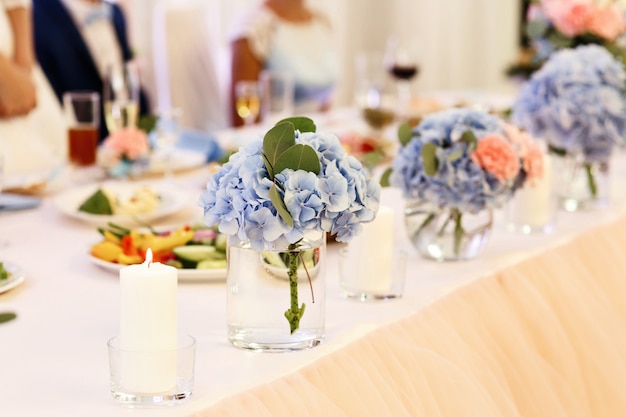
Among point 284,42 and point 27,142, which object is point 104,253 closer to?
point 27,142

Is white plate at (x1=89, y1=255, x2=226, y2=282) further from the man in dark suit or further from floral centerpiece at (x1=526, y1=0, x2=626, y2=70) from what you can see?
the man in dark suit

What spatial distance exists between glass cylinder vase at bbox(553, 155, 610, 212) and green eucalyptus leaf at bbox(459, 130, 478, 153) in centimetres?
53

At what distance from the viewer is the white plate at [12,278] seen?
1.28m

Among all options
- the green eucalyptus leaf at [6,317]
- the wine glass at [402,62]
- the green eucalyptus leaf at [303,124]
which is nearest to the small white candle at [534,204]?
the green eucalyptus leaf at [303,124]

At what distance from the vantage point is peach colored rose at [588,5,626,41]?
2.54 metres

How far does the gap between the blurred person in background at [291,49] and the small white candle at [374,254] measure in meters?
2.48

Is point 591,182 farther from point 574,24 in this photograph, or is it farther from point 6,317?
point 6,317

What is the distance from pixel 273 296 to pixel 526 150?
57 cm

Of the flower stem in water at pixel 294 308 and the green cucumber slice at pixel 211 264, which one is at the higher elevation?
the flower stem in water at pixel 294 308

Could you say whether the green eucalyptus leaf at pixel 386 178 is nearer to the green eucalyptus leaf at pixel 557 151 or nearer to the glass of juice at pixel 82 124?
the green eucalyptus leaf at pixel 557 151

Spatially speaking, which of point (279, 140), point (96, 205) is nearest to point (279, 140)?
point (279, 140)

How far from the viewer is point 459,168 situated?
1444 millimetres

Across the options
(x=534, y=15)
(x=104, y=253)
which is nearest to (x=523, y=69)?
(x=534, y=15)

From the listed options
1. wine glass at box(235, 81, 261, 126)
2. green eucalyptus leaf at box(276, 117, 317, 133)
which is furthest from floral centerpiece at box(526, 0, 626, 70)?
green eucalyptus leaf at box(276, 117, 317, 133)
